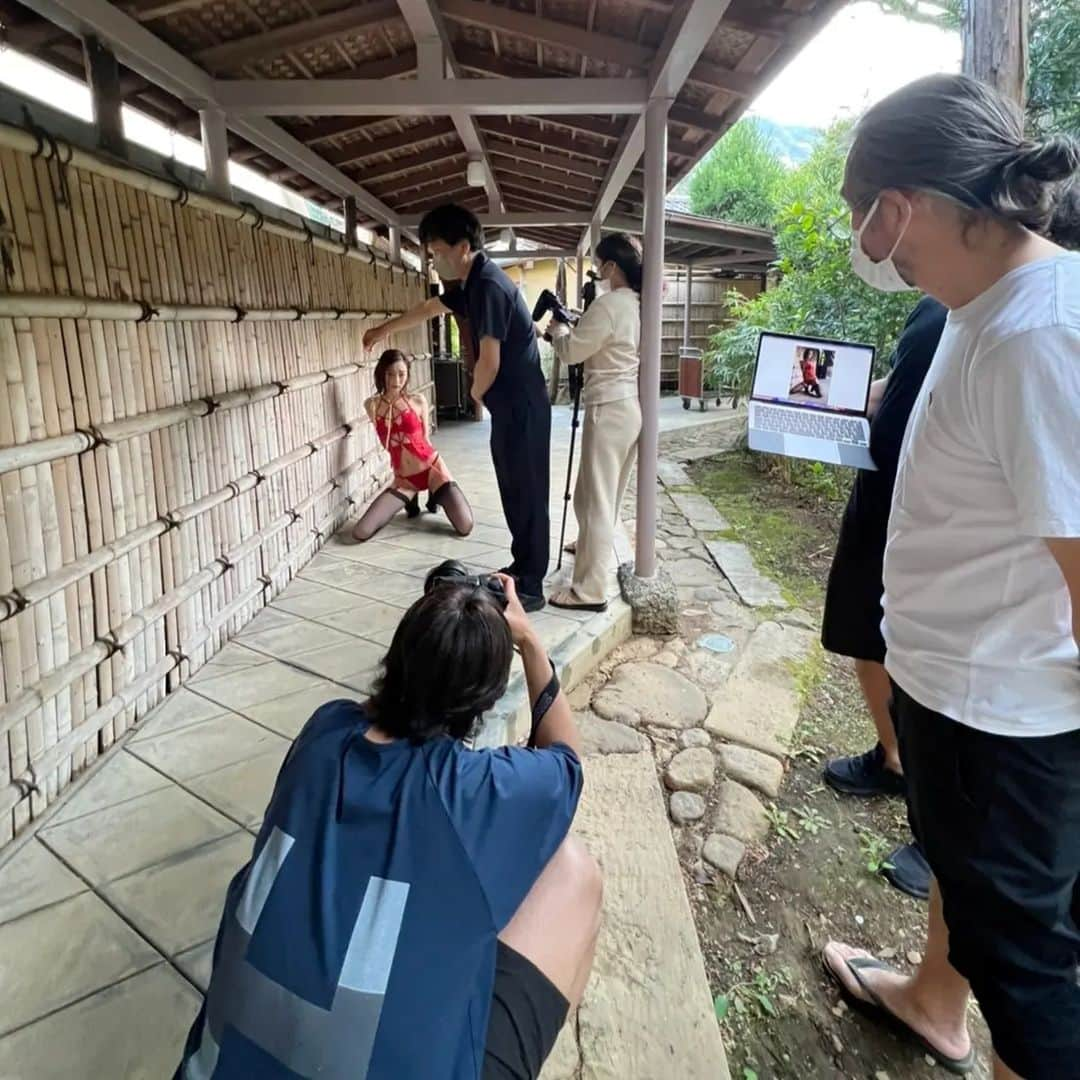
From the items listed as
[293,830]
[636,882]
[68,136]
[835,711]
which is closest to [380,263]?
[68,136]

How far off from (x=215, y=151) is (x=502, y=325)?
50.5 inches

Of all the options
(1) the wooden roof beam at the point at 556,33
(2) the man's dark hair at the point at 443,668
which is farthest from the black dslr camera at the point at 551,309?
(2) the man's dark hair at the point at 443,668

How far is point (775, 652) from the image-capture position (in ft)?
10.2

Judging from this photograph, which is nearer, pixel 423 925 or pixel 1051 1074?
pixel 423 925

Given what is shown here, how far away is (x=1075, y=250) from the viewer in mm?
974

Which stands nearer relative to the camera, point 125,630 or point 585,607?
point 125,630

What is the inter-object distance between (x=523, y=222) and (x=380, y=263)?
6.34 ft

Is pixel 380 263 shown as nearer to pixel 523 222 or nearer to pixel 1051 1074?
pixel 523 222

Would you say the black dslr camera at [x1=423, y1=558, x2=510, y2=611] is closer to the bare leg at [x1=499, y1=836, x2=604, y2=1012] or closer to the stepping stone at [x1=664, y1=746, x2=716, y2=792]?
the bare leg at [x1=499, y1=836, x2=604, y2=1012]

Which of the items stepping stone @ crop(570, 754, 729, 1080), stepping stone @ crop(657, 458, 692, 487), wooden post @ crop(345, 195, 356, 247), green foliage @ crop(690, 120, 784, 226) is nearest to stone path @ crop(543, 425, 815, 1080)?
stepping stone @ crop(570, 754, 729, 1080)

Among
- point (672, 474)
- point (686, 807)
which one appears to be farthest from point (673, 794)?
point (672, 474)

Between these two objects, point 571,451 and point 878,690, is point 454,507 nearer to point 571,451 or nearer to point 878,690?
point 571,451

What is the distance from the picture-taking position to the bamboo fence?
5.53ft

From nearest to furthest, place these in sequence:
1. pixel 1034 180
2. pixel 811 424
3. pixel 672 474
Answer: pixel 1034 180 < pixel 811 424 < pixel 672 474
